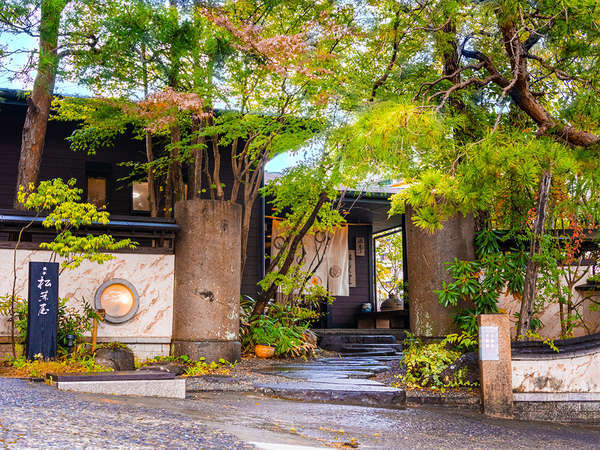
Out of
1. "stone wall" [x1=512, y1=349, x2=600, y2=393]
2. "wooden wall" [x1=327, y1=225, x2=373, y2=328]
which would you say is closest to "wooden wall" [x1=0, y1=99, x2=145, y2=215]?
"wooden wall" [x1=327, y1=225, x2=373, y2=328]

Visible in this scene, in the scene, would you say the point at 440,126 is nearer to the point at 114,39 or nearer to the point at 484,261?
the point at 484,261

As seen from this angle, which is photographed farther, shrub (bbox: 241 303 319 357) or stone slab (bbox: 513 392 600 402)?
shrub (bbox: 241 303 319 357)

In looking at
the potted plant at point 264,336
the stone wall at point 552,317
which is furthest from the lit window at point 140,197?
the stone wall at point 552,317

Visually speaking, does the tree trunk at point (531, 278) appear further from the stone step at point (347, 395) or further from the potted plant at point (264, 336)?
the potted plant at point (264, 336)

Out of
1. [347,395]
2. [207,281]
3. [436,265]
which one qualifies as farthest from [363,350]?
[347,395]

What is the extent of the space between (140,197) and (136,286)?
610 cm

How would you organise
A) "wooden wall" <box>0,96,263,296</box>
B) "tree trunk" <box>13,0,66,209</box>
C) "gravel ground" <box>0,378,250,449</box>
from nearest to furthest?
"gravel ground" <box>0,378,250,449</box>, "tree trunk" <box>13,0,66,209</box>, "wooden wall" <box>0,96,263,296</box>

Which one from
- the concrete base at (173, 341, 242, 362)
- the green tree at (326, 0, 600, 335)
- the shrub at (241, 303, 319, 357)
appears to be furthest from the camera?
the shrub at (241, 303, 319, 357)

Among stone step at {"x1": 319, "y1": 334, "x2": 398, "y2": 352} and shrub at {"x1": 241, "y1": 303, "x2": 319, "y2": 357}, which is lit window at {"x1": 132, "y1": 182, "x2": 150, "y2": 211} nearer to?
shrub at {"x1": 241, "y1": 303, "x2": 319, "y2": 357}

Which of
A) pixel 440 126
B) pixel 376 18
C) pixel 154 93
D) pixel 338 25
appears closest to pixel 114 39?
pixel 154 93

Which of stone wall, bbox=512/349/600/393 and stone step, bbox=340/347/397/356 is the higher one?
stone wall, bbox=512/349/600/393

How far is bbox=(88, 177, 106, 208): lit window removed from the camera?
15.0 metres

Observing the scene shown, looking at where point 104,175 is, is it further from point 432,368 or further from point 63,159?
point 432,368

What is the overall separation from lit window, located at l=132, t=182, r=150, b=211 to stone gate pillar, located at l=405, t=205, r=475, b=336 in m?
8.59
